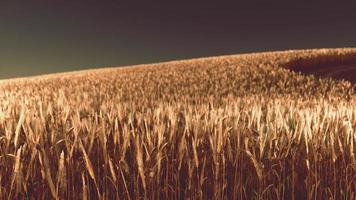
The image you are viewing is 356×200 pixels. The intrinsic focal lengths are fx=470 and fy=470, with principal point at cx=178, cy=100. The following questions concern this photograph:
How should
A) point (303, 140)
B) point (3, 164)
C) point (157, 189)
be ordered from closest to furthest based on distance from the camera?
point (157, 189) < point (3, 164) < point (303, 140)

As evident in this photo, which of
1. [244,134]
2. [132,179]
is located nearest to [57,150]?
[132,179]

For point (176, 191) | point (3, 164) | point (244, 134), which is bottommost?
point (176, 191)

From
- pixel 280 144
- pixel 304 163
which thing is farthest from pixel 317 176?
pixel 280 144

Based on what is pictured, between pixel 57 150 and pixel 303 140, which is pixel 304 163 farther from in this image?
pixel 57 150

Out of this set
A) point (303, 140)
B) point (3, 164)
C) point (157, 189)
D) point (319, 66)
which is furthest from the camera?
point (319, 66)

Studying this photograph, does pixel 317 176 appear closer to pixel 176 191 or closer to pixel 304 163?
pixel 304 163

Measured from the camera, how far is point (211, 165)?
10.1 feet

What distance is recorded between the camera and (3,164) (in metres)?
2.99

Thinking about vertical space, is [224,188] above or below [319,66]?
below

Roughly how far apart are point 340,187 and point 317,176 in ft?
0.52

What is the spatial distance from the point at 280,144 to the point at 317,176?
318mm

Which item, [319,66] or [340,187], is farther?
[319,66]

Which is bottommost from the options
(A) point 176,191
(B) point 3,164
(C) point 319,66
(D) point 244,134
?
(A) point 176,191

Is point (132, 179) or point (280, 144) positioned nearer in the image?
point (132, 179)
